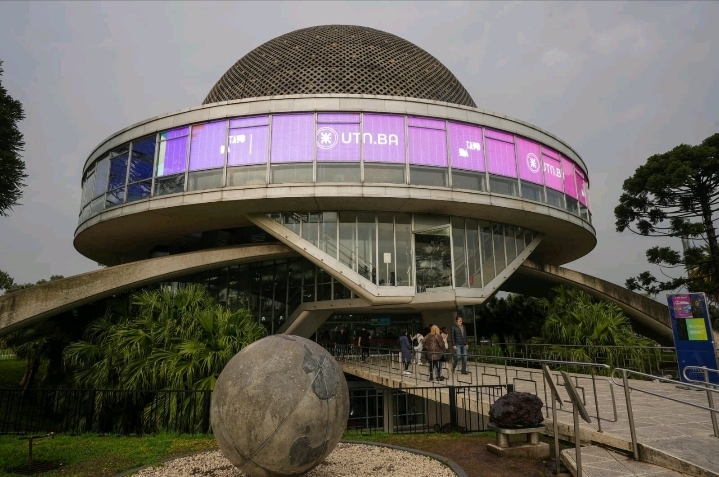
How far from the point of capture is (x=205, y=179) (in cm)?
1477

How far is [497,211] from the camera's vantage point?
616 inches

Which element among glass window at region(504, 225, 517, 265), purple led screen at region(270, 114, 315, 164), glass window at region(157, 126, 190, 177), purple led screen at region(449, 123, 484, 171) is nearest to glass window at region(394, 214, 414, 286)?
purple led screen at region(449, 123, 484, 171)

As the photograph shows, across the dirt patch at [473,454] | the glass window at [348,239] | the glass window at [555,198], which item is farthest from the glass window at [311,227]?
the glass window at [555,198]

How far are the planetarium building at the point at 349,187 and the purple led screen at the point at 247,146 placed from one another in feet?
0.12

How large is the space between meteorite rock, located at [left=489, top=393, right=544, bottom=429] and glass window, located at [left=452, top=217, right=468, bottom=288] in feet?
28.2

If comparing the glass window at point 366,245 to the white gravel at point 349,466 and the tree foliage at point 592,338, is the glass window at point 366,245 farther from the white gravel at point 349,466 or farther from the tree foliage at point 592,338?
the white gravel at point 349,466

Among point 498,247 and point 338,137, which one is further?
point 498,247

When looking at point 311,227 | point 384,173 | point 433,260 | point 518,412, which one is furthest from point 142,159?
point 518,412

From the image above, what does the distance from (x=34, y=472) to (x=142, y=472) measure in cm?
163

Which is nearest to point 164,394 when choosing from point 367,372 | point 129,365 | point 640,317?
point 129,365

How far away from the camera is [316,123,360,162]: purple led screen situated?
1448cm

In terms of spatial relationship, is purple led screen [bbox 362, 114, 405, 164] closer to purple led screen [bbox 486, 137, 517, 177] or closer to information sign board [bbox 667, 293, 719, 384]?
purple led screen [bbox 486, 137, 517, 177]

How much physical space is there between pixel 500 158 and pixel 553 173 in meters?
2.86

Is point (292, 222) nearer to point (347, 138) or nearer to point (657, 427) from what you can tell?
point (347, 138)
